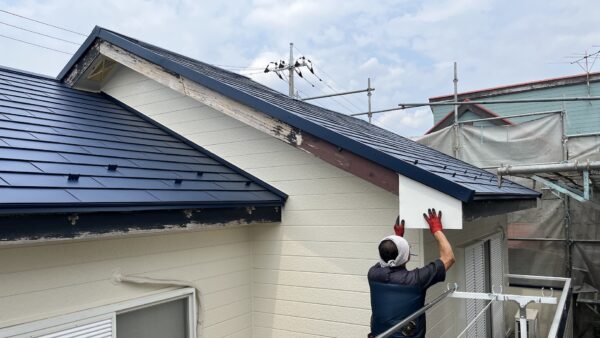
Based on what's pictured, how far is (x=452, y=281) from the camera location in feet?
15.1

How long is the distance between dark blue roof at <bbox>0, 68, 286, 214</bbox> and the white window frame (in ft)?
2.53

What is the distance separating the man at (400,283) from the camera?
2957mm

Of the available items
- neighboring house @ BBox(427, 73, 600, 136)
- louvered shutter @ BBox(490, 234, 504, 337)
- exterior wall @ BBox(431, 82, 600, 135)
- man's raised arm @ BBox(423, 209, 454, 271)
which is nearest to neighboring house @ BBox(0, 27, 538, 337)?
man's raised arm @ BBox(423, 209, 454, 271)

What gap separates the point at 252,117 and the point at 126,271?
1.86 m

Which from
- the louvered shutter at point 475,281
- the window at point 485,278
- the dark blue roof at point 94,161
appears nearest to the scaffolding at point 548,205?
the window at point 485,278

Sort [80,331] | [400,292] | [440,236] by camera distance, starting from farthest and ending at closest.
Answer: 1. [440,236]
2. [400,292]
3. [80,331]

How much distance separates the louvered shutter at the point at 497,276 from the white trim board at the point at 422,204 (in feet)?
12.3

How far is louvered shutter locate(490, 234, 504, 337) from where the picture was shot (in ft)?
21.0

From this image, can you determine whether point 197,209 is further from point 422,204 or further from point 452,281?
point 452,281

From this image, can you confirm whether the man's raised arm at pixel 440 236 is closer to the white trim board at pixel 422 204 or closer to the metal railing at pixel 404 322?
the white trim board at pixel 422 204

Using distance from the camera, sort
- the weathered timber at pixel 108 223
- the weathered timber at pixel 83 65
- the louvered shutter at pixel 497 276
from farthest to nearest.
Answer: the louvered shutter at pixel 497 276 < the weathered timber at pixel 83 65 < the weathered timber at pixel 108 223

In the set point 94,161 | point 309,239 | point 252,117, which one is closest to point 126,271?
point 94,161

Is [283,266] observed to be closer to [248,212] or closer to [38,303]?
[248,212]

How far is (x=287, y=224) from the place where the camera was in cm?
432
